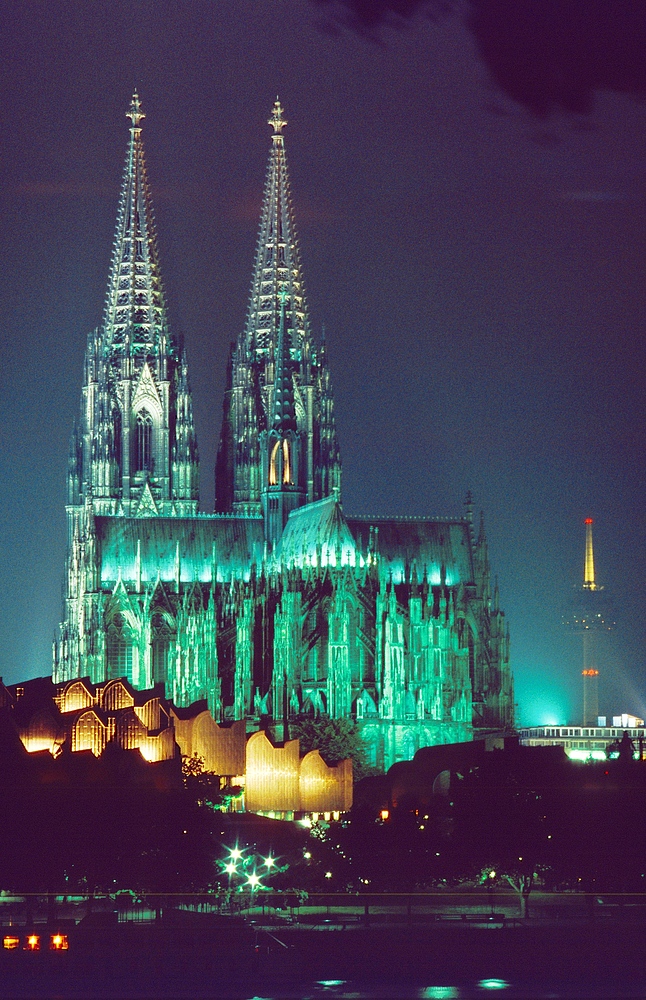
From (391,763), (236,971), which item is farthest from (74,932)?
(391,763)

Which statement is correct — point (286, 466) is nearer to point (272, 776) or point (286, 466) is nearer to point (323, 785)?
point (323, 785)

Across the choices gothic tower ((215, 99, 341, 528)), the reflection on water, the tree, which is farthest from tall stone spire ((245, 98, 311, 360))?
the reflection on water

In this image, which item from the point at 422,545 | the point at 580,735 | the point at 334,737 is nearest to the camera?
the point at 334,737

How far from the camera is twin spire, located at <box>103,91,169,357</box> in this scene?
15888cm

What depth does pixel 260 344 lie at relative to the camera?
161m

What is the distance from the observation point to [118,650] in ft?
481

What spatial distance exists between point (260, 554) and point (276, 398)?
9.20 metres

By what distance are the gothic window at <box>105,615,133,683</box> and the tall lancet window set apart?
1308 cm

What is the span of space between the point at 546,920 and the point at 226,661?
61.4 m

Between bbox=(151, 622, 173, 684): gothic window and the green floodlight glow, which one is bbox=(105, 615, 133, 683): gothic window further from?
the green floodlight glow

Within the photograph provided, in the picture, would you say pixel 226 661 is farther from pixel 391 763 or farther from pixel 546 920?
pixel 546 920

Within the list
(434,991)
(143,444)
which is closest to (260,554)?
(143,444)

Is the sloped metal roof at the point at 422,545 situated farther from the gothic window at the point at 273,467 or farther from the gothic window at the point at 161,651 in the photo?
the gothic window at the point at 161,651

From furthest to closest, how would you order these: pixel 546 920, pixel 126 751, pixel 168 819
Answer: pixel 126 751 < pixel 168 819 < pixel 546 920
